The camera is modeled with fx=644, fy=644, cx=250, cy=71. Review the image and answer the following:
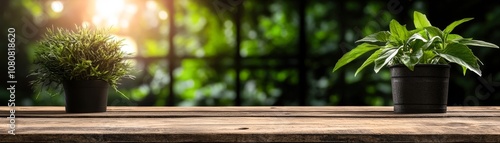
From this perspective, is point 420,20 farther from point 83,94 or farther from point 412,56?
point 83,94

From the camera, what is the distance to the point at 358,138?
97 centimetres

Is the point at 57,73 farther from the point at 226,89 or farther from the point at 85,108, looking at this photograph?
the point at 226,89

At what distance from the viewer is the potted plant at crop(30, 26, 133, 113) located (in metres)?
1.45

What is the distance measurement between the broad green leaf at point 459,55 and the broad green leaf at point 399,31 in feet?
0.31

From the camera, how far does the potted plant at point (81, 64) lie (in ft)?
4.76

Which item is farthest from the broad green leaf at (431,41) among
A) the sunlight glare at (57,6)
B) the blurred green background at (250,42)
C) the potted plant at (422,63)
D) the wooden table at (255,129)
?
the sunlight glare at (57,6)

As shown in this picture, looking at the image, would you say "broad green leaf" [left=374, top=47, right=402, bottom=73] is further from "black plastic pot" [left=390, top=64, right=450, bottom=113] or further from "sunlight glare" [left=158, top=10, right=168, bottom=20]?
"sunlight glare" [left=158, top=10, right=168, bottom=20]

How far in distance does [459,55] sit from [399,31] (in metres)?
0.15

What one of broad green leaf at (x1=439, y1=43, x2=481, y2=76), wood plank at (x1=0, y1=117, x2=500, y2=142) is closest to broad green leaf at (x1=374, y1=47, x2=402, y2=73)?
broad green leaf at (x1=439, y1=43, x2=481, y2=76)

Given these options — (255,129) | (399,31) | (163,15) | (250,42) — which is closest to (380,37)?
(399,31)

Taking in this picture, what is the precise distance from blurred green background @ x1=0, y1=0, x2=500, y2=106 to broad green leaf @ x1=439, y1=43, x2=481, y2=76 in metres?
1.32

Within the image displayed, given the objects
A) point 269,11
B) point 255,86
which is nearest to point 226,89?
point 255,86

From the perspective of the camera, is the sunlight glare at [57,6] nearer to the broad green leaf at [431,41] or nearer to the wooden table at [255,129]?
the wooden table at [255,129]

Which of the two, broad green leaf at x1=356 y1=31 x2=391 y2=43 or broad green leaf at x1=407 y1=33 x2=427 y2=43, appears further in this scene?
broad green leaf at x1=356 y1=31 x2=391 y2=43
